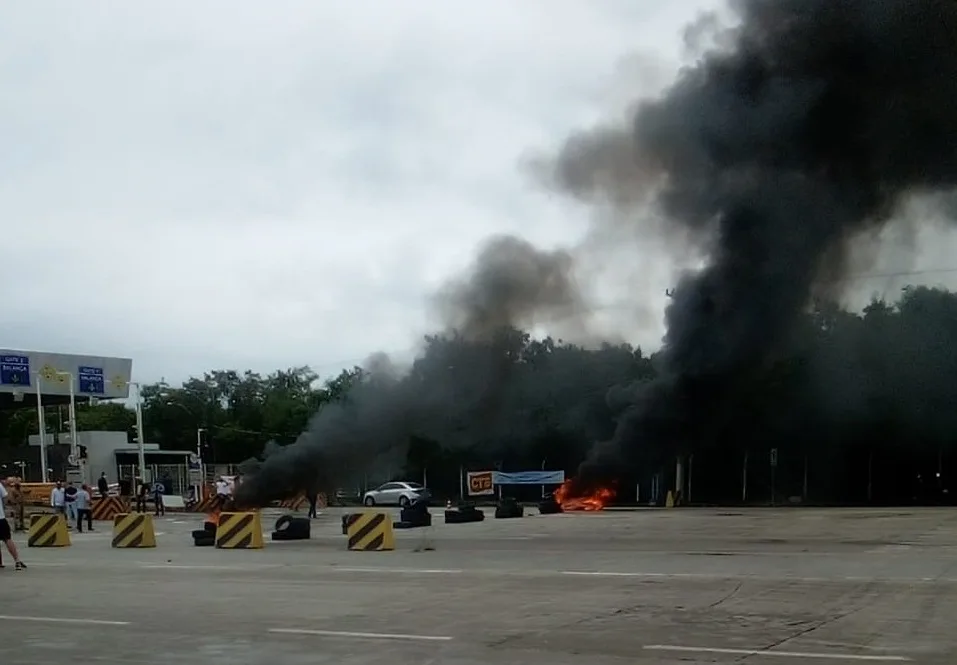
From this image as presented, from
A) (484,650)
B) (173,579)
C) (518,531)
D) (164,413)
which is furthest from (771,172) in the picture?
(164,413)

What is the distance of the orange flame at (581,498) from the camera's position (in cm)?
3575

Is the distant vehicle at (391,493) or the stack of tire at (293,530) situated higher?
the stack of tire at (293,530)

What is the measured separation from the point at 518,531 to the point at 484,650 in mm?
16676

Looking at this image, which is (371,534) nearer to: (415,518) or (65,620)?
(415,518)

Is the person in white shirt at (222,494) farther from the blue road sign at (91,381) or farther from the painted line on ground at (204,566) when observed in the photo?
the blue road sign at (91,381)

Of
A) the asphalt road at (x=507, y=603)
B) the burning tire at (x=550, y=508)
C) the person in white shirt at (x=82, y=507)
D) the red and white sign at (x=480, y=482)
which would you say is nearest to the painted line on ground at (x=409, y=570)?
the asphalt road at (x=507, y=603)

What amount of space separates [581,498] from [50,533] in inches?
685

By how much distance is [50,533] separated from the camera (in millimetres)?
25109

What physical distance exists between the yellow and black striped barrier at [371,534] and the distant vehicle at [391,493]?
92.1 feet

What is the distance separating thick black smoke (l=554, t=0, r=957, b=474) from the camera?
80.0 ft

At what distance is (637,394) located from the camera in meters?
32.6

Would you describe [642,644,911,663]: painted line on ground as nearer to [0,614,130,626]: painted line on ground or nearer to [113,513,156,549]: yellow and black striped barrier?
[0,614,130,626]: painted line on ground

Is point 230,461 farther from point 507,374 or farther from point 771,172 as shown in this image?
point 771,172

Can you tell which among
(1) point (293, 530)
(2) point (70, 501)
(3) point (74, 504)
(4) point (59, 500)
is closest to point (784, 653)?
(1) point (293, 530)
